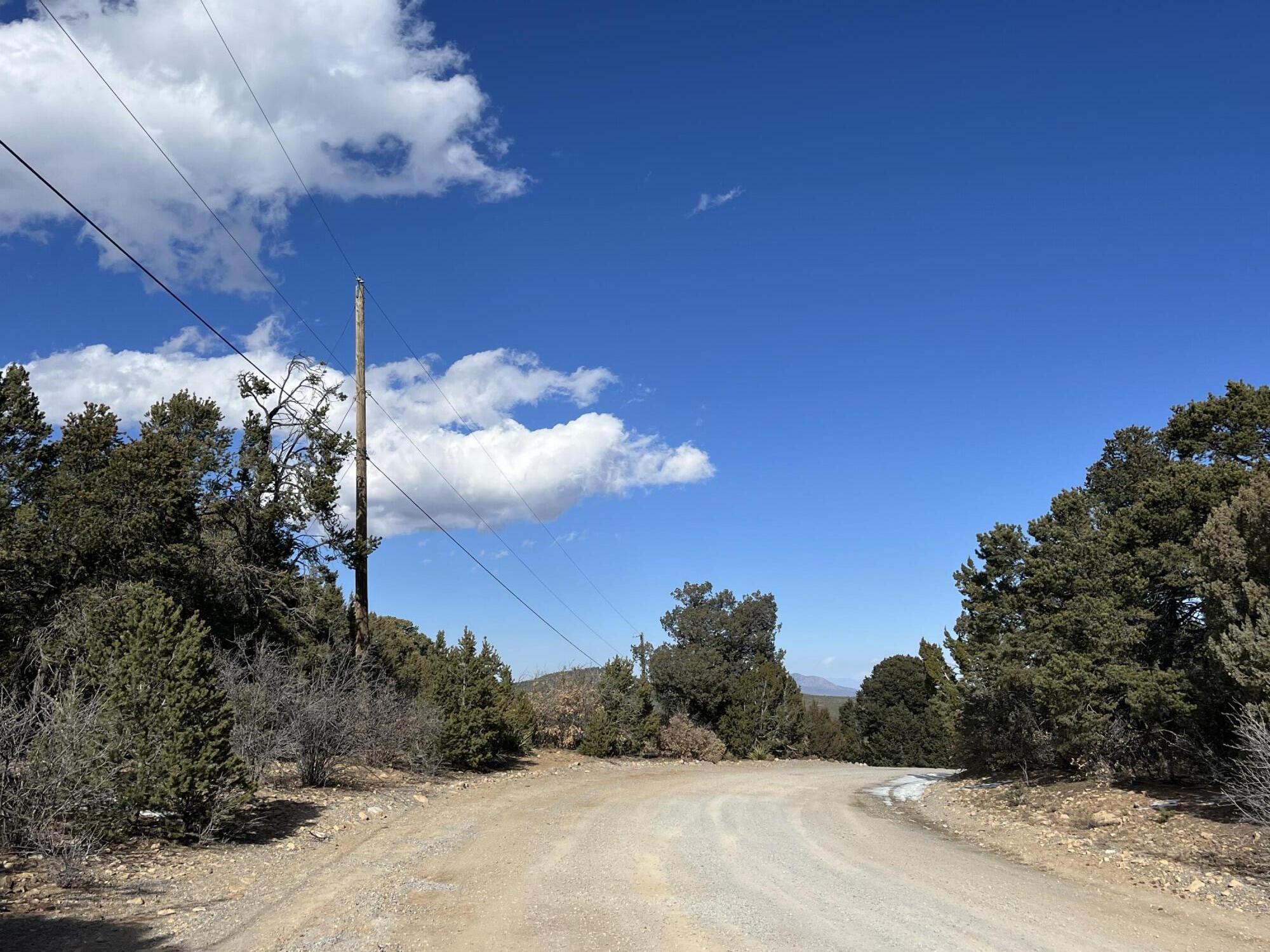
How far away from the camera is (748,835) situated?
11.4m

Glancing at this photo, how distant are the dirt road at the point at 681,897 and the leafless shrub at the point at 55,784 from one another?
1859mm

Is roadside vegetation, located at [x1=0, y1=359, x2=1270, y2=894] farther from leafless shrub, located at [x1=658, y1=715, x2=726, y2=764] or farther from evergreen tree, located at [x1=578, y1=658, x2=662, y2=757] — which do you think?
leafless shrub, located at [x1=658, y1=715, x2=726, y2=764]

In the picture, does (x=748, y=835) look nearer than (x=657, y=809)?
Yes

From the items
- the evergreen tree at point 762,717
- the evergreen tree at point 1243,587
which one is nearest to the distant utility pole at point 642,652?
the evergreen tree at point 762,717

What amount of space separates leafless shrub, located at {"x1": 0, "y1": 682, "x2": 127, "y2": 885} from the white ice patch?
13925 mm

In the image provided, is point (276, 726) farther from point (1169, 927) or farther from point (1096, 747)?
point (1096, 747)

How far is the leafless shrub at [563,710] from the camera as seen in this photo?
2575cm

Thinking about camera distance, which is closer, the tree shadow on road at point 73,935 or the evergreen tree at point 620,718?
the tree shadow on road at point 73,935

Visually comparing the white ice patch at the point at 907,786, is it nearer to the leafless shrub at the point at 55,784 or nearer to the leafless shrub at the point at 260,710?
the leafless shrub at the point at 260,710

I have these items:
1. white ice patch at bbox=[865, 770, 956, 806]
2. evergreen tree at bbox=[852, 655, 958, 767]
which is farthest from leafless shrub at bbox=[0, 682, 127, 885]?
evergreen tree at bbox=[852, 655, 958, 767]

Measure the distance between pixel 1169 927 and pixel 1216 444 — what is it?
11827 mm

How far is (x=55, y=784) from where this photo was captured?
7.39 metres

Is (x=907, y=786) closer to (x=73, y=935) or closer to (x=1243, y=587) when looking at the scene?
(x=1243, y=587)

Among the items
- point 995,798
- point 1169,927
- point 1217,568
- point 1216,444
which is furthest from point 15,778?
point 1216,444
